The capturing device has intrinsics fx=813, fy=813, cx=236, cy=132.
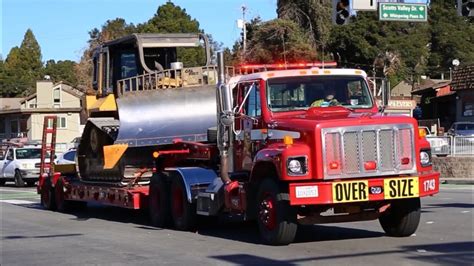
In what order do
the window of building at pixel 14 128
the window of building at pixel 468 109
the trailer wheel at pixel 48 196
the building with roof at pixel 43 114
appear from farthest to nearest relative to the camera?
the window of building at pixel 14 128, the building with roof at pixel 43 114, the window of building at pixel 468 109, the trailer wheel at pixel 48 196

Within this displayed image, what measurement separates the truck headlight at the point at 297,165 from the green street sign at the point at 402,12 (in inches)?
608

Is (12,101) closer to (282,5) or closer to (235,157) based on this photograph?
(282,5)

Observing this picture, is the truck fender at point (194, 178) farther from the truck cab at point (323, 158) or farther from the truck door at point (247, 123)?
the truck cab at point (323, 158)

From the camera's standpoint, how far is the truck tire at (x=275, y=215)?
37.2 ft

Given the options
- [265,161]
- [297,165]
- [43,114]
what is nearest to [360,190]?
[297,165]

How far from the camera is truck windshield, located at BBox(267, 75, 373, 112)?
12.6 m

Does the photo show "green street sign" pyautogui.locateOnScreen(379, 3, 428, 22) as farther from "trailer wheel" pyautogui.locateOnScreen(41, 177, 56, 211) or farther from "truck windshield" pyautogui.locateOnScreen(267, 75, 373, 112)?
"truck windshield" pyautogui.locateOnScreen(267, 75, 373, 112)

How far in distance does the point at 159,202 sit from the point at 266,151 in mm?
3862

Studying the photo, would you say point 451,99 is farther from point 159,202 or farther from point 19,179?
point 159,202

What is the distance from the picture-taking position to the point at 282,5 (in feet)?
181

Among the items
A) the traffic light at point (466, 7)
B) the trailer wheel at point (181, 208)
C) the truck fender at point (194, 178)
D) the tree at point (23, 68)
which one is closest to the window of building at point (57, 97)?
the tree at point (23, 68)

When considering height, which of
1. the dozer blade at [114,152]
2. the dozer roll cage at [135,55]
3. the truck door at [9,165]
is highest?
the dozer roll cage at [135,55]

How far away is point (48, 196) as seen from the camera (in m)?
20.5

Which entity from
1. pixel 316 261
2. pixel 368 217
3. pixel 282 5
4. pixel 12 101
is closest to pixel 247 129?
pixel 368 217
